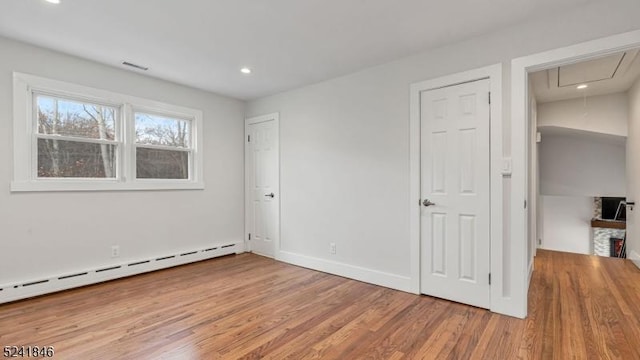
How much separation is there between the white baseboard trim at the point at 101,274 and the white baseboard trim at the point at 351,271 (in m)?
1.07

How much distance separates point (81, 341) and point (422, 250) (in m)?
2.92

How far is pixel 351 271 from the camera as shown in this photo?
3.62 meters

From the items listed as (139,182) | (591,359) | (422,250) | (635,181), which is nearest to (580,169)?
(635,181)

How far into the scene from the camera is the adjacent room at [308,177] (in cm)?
227

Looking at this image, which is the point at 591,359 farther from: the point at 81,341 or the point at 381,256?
the point at 81,341

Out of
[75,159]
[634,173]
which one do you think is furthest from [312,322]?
[634,173]

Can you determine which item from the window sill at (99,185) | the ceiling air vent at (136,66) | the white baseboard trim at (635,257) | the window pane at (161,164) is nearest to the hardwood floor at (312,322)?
the white baseboard trim at (635,257)

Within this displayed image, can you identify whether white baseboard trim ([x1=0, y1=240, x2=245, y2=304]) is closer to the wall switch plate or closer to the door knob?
the door knob

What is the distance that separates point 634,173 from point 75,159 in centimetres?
686

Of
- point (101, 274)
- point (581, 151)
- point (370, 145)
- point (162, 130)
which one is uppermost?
point (162, 130)

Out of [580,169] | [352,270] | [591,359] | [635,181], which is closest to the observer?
[591,359]

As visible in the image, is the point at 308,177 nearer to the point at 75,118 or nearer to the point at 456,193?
the point at 456,193

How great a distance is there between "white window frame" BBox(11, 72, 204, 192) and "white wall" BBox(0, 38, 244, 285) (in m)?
0.06

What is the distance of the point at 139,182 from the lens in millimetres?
3785
